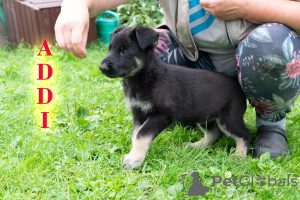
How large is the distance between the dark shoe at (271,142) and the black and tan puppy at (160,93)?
11 cm

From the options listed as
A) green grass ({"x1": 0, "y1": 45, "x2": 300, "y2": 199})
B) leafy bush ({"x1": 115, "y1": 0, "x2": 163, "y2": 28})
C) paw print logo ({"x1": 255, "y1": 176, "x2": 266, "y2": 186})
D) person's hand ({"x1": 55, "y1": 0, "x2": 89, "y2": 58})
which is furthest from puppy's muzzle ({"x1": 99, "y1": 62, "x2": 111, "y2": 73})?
leafy bush ({"x1": 115, "y1": 0, "x2": 163, "y2": 28})

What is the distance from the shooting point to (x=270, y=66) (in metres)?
2.48

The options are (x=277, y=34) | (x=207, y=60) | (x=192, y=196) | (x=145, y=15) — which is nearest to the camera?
(x=192, y=196)

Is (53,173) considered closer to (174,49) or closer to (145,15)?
(174,49)

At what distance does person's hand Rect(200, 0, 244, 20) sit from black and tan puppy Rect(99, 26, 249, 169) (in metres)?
0.48

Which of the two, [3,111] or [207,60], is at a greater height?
[207,60]

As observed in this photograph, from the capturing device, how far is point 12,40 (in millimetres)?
7020

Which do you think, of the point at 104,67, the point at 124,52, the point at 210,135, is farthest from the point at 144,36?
the point at 210,135

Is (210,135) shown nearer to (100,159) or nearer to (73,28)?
(100,159)

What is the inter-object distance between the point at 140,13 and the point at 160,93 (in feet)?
20.9

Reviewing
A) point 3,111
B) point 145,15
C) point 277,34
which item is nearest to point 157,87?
point 277,34

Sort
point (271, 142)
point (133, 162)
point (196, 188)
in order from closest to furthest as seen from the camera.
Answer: point (196, 188)
point (133, 162)
point (271, 142)

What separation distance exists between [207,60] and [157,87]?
79cm

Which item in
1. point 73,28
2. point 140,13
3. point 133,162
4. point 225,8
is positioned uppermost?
point 225,8
